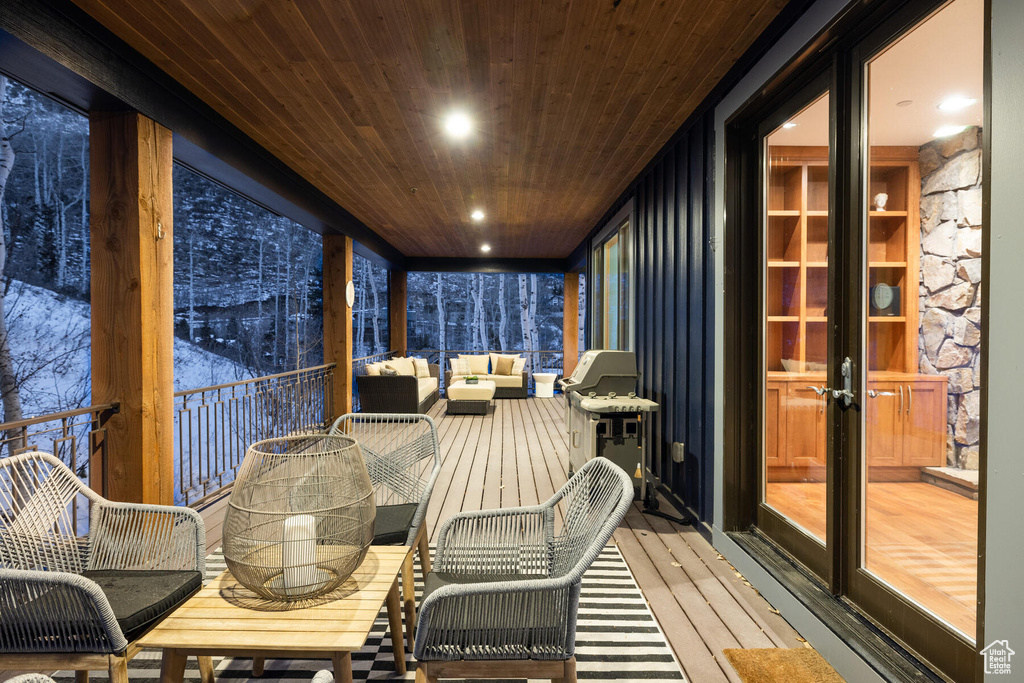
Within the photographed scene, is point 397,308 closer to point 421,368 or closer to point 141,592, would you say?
point 421,368

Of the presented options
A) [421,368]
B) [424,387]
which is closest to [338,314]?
[424,387]

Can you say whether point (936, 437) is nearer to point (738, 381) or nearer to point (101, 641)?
point (738, 381)

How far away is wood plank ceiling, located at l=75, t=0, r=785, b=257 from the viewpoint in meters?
2.30

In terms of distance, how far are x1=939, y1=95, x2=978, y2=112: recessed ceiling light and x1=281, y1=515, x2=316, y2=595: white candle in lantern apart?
2207 mm

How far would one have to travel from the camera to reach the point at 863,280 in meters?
1.99

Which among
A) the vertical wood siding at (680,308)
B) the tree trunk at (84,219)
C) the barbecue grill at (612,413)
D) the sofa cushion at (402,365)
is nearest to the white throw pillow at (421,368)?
the sofa cushion at (402,365)

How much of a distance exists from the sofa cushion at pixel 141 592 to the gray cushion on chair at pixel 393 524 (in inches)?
23.6

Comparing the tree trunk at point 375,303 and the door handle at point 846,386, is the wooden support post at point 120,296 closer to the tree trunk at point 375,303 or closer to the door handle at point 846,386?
the door handle at point 846,386

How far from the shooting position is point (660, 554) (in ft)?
9.66

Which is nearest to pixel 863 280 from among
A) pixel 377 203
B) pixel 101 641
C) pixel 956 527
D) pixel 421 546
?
pixel 956 527

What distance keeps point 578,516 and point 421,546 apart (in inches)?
39.8

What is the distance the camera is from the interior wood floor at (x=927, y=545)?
155 centimetres

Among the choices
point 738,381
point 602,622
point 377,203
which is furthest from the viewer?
point 377,203

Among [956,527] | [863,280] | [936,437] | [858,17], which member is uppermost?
[858,17]
